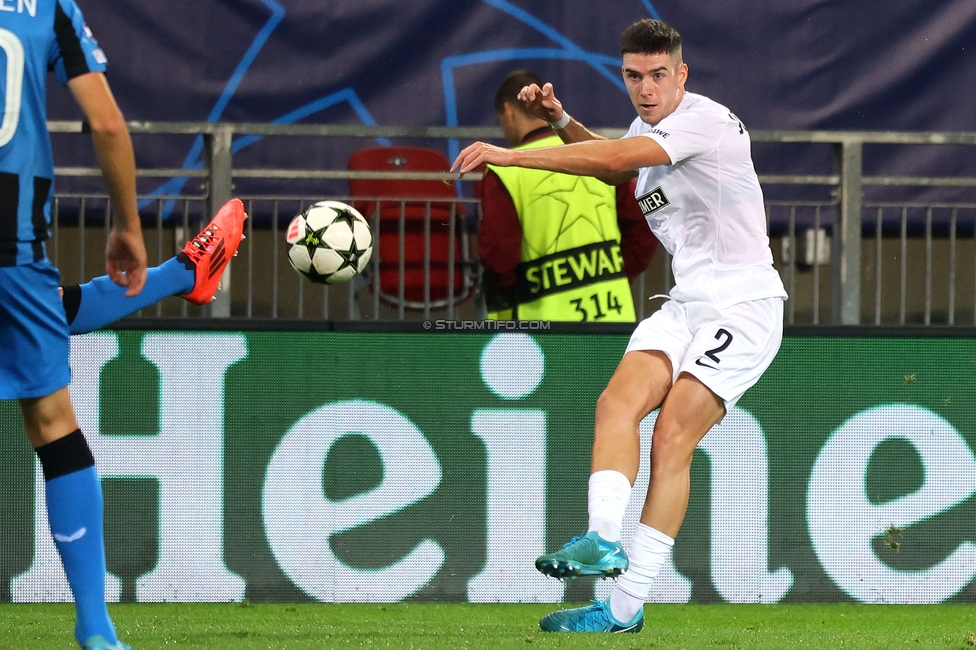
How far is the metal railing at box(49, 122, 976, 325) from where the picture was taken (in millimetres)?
6590

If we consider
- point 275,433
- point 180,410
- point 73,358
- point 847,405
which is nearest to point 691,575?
point 847,405

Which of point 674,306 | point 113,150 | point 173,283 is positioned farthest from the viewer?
point 173,283

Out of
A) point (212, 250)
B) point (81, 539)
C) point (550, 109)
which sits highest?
point (550, 109)

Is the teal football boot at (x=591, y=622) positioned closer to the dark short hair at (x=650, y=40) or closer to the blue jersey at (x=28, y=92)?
the dark short hair at (x=650, y=40)

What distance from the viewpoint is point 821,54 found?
810 centimetres

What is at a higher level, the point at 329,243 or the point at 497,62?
the point at 497,62

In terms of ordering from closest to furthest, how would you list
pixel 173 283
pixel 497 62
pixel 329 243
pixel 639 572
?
pixel 639 572 < pixel 173 283 < pixel 329 243 < pixel 497 62

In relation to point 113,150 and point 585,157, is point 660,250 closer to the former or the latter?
point 585,157

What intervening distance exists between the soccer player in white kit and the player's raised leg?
135 centimetres

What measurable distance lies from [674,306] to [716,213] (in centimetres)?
35

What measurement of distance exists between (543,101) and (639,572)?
1674 mm

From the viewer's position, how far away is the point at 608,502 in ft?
14.9

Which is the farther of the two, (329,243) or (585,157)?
(329,243)

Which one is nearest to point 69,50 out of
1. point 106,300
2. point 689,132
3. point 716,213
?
point 106,300
